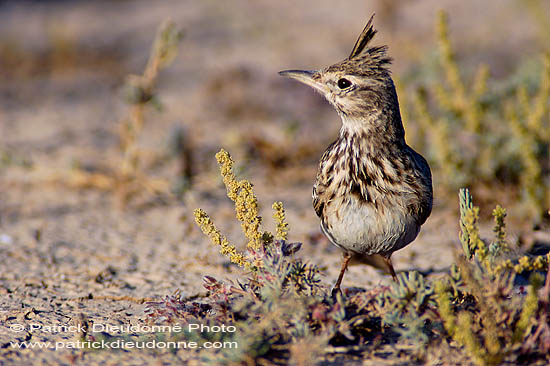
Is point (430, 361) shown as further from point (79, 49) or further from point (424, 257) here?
point (79, 49)

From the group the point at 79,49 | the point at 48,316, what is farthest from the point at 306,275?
the point at 79,49

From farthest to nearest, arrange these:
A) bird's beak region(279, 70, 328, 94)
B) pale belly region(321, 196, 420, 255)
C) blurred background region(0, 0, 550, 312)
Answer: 1. blurred background region(0, 0, 550, 312)
2. bird's beak region(279, 70, 328, 94)
3. pale belly region(321, 196, 420, 255)

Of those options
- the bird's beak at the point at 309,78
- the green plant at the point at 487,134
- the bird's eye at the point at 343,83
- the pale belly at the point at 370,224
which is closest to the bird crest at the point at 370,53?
the bird's eye at the point at 343,83

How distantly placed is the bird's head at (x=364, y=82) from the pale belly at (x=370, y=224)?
0.55 m

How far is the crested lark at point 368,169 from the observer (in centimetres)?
332

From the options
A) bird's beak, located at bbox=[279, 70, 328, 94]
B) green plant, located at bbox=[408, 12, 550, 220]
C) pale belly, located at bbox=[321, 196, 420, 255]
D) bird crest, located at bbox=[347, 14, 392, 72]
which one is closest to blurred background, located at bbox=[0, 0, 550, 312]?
green plant, located at bbox=[408, 12, 550, 220]

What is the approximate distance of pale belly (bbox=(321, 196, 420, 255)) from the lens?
3.29m

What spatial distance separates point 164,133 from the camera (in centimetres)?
749

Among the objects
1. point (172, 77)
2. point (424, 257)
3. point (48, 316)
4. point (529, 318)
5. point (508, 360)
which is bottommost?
point (508, 360)

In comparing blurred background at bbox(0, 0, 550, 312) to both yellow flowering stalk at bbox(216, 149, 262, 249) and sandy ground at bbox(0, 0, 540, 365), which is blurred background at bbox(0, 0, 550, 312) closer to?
sandy ground at bbox(0, 0, 540, 365)

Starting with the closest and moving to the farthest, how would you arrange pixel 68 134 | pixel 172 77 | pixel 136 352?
pixel 136 352 < pixel 68 134 < pixel 172 77

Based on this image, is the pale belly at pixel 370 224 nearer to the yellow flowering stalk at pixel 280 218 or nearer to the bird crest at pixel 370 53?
the yellow flowering stalk at pixel 280 218

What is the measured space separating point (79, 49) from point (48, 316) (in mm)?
7337

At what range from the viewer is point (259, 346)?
2832 millimetres
